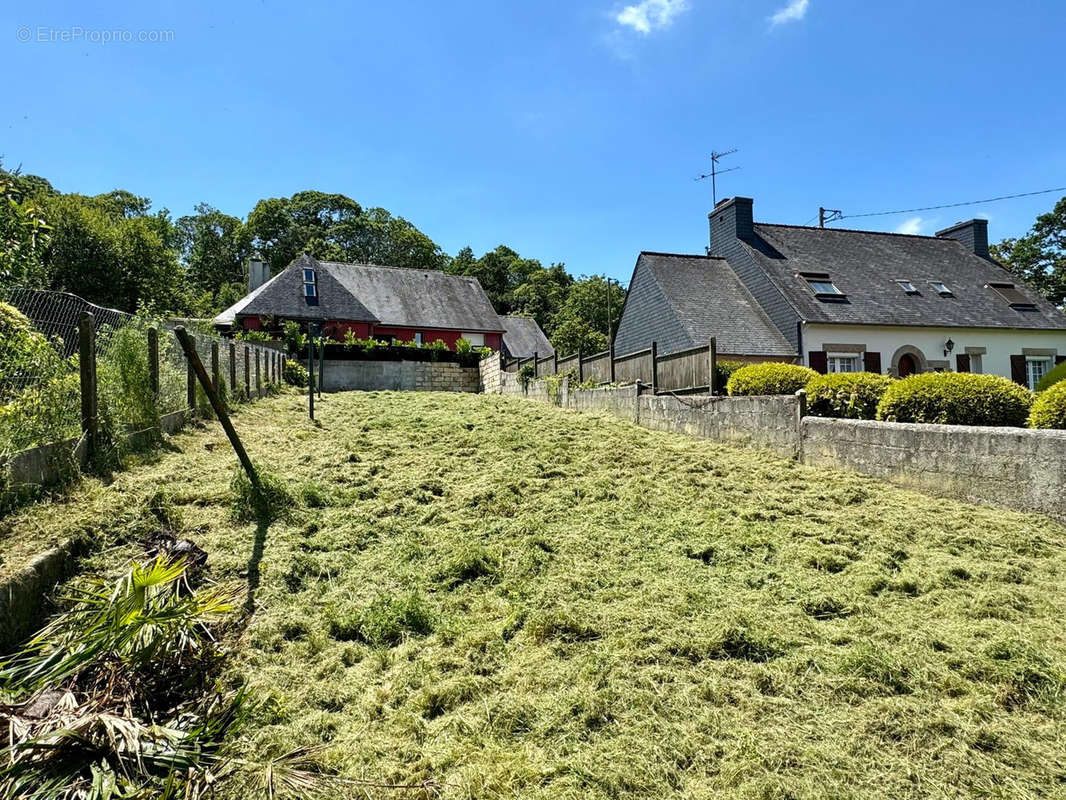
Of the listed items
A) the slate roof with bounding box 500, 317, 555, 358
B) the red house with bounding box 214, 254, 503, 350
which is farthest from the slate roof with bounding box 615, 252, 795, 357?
the slate roof with bounding box 500, 317, 555, 358

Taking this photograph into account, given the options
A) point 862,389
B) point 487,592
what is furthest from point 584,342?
point 487,592

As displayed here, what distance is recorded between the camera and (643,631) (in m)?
2.77

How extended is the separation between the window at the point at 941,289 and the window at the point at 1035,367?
3076mm

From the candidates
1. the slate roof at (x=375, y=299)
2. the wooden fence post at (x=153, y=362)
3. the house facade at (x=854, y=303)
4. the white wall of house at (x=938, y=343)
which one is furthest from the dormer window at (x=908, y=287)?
the wooden fence post at (x=153, y=362)

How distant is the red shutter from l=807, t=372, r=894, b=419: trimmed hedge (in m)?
15.2

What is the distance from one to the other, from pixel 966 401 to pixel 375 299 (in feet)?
84.9

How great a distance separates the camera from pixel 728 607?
2961 millimetres

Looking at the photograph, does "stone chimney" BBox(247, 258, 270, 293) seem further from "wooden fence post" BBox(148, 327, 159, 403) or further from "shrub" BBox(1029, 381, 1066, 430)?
"shrub" BBox(1029, 381, 1066, 430)

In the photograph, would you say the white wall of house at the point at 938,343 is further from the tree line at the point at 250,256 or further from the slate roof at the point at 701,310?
the tree line at the point at 250,256

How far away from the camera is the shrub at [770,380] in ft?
25.9

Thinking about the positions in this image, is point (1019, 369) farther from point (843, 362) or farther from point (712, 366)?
point (712, 366)

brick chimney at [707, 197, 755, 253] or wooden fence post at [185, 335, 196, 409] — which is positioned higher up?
brick chimney at [707, 197, 755, 253]

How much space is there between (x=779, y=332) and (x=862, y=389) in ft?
34.4

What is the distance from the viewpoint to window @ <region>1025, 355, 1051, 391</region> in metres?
17.3
